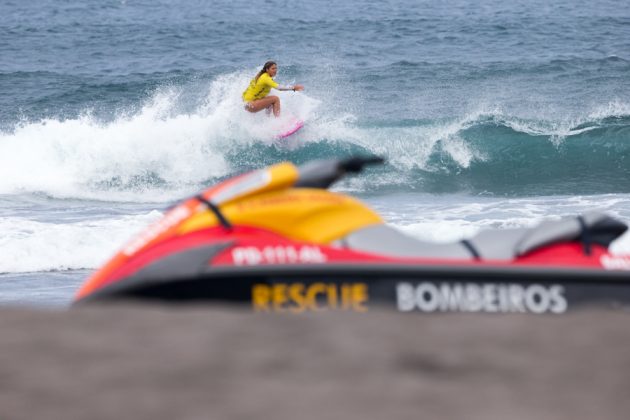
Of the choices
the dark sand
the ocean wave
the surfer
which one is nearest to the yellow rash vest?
the surfer

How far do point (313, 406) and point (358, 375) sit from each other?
161 millimetres

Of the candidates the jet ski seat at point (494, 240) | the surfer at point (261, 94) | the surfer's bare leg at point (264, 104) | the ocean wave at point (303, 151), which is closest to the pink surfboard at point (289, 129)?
the ocean wave at point (303, 151)

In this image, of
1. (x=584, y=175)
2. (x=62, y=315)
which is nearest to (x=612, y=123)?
(x=584, y=175)

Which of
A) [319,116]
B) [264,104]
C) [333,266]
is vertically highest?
[264,104]

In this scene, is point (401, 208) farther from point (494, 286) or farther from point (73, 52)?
point (73, 52)

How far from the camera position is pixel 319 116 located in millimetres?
20062

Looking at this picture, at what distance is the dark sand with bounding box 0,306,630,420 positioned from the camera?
5.57ft

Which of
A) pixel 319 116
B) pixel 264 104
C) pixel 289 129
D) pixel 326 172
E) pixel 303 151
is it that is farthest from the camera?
pixel 319 116

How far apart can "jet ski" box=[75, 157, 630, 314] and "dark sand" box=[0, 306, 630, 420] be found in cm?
123

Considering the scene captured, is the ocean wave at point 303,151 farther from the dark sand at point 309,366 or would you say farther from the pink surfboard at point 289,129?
the dark sand at point 309,366

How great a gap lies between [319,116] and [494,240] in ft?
54.2

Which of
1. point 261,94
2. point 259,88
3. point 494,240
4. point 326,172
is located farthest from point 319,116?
point 494,240

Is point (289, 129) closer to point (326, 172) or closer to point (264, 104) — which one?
point (264, 104)

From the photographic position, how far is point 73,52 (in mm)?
32250
